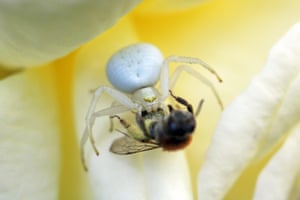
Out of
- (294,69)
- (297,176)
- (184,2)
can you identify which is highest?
(184,2)

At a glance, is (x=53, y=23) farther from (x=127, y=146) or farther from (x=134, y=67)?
(x=134, y=67)

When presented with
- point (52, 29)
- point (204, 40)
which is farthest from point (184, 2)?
point (52, 29)

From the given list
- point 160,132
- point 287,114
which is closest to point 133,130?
point 160,132

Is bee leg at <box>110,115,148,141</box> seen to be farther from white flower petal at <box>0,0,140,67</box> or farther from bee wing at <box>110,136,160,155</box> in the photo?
white flower petal at <box>0,0,140,67</box>

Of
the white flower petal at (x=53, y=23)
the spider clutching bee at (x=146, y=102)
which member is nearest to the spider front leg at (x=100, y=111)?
the spider clutching bee at (x=146, y=102)

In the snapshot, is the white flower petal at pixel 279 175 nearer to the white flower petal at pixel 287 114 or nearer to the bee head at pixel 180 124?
the white flower petal at pixel 287 114

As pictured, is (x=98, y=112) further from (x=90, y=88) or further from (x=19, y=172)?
(x=19, y=172)

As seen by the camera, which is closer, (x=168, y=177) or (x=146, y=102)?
(x=168, y=177)
